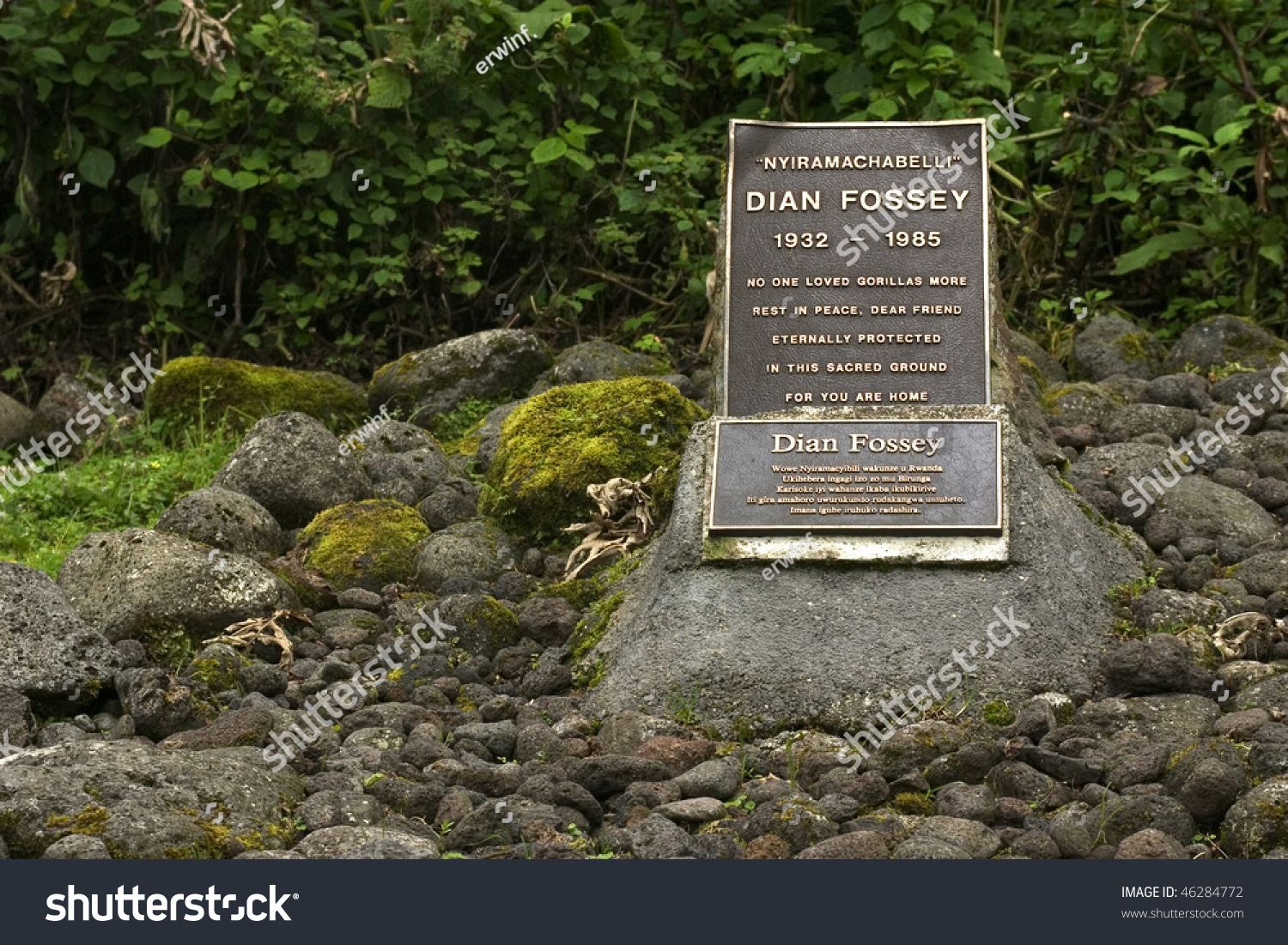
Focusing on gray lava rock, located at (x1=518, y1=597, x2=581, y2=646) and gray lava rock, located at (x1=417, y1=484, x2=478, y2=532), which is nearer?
gray lava rock, located at (x1=518, y1=597, x2=581, y2=646)

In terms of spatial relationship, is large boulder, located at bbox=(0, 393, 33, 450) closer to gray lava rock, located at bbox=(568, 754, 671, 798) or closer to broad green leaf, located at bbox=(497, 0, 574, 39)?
broad green leaf, located at bbox=(497, 0, 574, 39)

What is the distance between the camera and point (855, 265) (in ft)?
18.7

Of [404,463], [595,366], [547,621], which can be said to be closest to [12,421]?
[404,463]

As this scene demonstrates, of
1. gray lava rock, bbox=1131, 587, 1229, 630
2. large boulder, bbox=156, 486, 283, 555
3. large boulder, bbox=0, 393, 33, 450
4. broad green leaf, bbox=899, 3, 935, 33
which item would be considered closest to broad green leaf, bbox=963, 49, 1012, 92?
broad green leaf, bbox=899, 3, 935, 33

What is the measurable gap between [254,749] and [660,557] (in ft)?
4.88

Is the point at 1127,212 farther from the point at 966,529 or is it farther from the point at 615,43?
the point at 966,529

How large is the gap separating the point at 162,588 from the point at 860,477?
240 cm

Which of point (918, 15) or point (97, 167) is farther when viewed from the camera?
point (97, 167)

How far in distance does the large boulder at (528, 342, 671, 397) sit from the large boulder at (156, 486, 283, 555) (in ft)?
6.91

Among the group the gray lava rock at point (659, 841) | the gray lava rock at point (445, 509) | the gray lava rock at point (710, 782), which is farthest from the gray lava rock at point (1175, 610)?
the gray lava rock at point (445, 509)

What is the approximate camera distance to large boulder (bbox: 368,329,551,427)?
8703 mm

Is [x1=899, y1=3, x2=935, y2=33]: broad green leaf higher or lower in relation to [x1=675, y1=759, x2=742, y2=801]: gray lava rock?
higher

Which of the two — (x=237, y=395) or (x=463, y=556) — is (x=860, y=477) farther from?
(x=237, y=395)

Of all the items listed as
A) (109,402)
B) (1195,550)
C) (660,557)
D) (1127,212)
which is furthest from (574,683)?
(1127,212)
